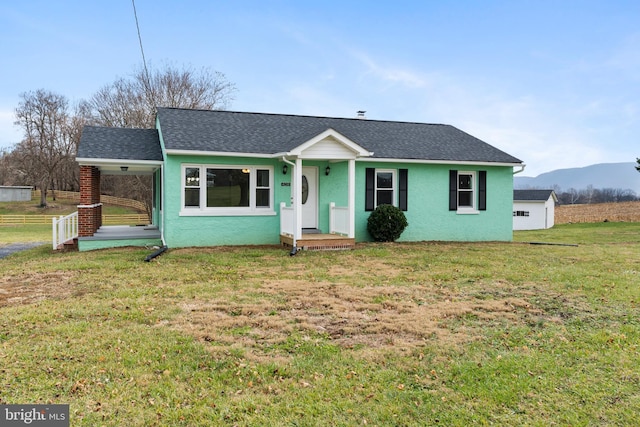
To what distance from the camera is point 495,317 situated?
5770 mm

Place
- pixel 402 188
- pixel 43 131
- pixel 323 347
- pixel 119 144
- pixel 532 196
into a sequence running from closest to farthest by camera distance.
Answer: pixel 323 347 < pixel 119 144 < pixel 402 188 < pixel 532 196 < pixel 43 131

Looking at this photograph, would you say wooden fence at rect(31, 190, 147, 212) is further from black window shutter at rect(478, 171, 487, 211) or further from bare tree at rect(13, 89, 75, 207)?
black window shutter at rect(478, 171, 487, 211)

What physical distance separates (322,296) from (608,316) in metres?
3.89

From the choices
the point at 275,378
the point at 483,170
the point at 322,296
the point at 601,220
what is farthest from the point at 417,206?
the point at 601,220

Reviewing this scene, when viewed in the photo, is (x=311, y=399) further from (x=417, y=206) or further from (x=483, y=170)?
(x=483, y=170)

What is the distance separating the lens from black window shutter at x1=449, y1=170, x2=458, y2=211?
15030 mm

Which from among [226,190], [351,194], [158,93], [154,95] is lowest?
[351,194]

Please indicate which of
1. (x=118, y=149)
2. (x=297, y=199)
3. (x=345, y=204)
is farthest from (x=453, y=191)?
(x=118, y=149)

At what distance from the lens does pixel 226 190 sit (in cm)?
1296

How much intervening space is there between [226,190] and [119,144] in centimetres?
372

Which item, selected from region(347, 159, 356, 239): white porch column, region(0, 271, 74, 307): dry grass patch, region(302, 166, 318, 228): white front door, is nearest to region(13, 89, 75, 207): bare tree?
region(302, 166, 318, 228): white front door

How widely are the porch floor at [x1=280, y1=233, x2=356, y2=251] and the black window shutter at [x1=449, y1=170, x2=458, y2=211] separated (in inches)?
177

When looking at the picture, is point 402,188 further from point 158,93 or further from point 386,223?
point 158,93

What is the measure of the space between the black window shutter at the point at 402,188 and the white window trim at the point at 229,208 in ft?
13.8
